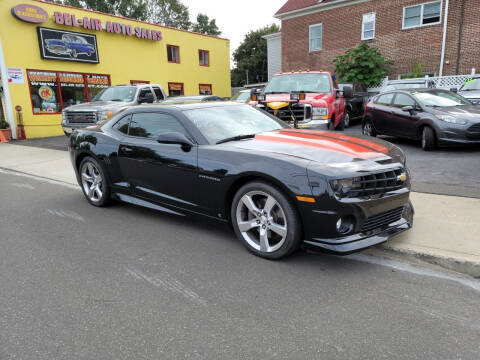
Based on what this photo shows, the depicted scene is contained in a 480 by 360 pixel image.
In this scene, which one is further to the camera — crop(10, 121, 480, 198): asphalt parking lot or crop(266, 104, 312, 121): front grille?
crop(266, 104, 312, 121): front grille

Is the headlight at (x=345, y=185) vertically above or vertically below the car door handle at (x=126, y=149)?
below

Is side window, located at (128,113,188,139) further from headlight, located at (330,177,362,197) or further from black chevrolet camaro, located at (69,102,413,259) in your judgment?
headlight, located at (330,177,362,197)

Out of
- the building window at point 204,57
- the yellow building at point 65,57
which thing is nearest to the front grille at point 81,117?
the yellow building at point 65,57

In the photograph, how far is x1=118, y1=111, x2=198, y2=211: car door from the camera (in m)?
4.14

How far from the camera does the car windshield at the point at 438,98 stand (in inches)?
347

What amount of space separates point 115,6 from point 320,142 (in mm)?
48530

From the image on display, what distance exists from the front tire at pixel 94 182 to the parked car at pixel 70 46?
1354 centimetres

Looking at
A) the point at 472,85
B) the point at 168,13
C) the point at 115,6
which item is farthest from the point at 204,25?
the point at 472,85

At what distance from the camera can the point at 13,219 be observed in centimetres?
520

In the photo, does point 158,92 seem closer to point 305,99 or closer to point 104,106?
point 104,106

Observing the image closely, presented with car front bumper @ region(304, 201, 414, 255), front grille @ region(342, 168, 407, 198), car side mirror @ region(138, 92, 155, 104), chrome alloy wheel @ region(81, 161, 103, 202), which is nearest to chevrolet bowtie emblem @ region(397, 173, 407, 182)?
front grille @ region(342, 168, 407, 198)

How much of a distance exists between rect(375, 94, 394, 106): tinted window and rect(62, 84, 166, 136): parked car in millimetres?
6769

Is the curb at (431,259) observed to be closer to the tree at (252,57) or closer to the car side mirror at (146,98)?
the car side mirror at (146,98)

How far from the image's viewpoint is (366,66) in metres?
19.6
